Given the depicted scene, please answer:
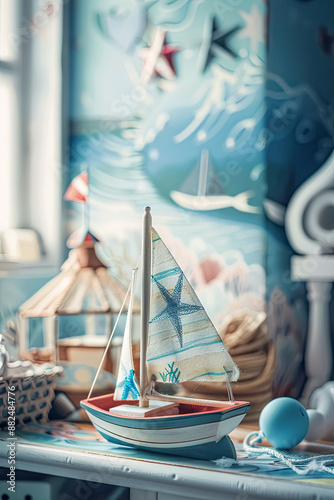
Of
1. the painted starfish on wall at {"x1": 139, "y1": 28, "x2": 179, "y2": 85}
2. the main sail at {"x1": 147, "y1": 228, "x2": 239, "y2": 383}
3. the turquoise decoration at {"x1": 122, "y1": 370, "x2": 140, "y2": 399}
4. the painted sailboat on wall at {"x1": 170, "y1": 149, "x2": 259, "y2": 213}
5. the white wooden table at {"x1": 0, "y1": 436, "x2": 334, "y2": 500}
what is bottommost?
the white wooden table at {"x1": 0, "y1": 436, "x2": 334, "y2": 500}

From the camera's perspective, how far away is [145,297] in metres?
1.06

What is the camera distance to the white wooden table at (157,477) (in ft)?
2.99

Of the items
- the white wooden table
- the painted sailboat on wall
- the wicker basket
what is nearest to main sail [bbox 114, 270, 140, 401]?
the white wooden table

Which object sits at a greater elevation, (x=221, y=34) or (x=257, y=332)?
(x=221, y=34)

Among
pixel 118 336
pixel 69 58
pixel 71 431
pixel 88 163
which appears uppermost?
pixel 69 58

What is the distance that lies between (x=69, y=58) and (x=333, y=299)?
791 millimetres

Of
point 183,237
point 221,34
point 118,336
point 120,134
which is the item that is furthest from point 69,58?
point 118,336

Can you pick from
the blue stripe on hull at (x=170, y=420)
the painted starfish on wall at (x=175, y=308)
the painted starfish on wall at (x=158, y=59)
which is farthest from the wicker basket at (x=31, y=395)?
the painted starfish on wall at (x=158, y=59)

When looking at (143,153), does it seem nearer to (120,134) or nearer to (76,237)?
(120,134)

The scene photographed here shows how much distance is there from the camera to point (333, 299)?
1269mm

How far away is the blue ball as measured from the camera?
105 cm

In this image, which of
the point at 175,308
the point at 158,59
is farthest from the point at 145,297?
the point at 158,59

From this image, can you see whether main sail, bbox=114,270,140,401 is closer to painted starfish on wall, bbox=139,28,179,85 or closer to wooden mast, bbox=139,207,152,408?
wooden mast, bbox=139,207,152,408

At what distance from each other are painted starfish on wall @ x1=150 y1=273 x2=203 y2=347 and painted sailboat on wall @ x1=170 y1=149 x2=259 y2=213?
12.5 inches
